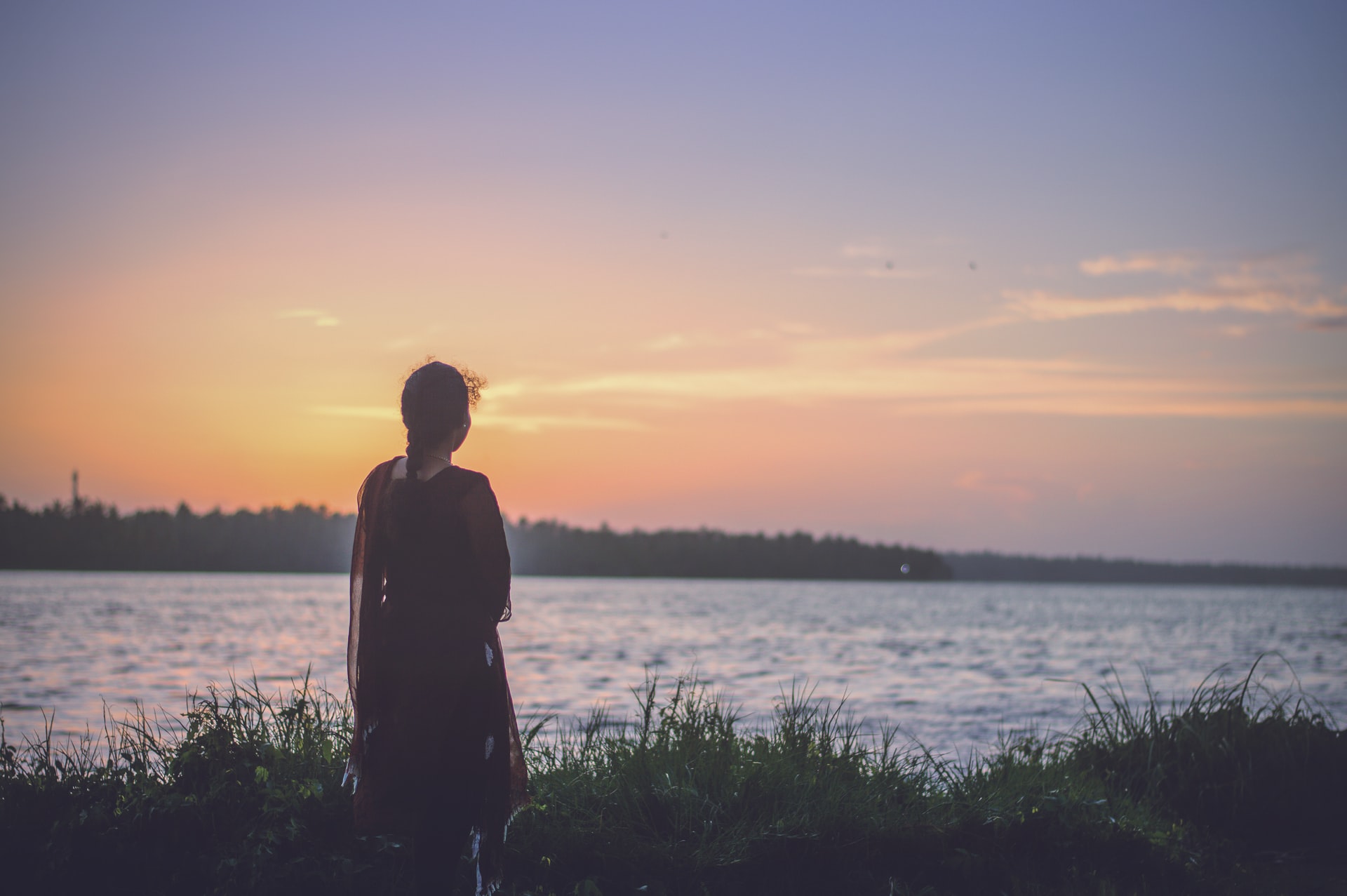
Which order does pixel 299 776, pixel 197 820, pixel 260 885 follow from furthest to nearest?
pixel 299 776, pixel 197 820, pixel 260 885

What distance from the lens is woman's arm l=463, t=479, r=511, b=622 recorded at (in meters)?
4.30

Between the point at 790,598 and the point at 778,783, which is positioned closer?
the point at 778,783

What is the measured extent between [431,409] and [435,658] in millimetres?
1027

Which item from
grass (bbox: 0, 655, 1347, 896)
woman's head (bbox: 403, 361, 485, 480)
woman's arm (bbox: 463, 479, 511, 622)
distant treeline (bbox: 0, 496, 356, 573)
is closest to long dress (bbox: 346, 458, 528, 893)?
woman's arm (bbox: 463, 479, 511, 622)

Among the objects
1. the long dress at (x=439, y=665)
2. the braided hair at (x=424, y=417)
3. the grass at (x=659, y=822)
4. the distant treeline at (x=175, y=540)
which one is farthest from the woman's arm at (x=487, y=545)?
the distant treeline at (x=175, y=540)

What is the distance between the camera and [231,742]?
6062mm

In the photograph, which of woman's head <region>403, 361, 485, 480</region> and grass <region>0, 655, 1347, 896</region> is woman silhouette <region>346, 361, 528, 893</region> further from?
grass <region>0, 655, 1347, 896</region>

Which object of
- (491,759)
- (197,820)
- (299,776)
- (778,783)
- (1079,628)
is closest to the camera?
(491,759)

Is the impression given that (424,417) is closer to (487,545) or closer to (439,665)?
(487,545)

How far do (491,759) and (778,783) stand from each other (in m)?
2.50

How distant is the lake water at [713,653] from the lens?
1862cm

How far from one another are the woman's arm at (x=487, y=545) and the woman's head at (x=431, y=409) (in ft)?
0.94

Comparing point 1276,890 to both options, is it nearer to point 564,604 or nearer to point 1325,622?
point 564,604

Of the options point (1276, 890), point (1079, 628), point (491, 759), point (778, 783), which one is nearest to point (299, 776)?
point (491, 759)
